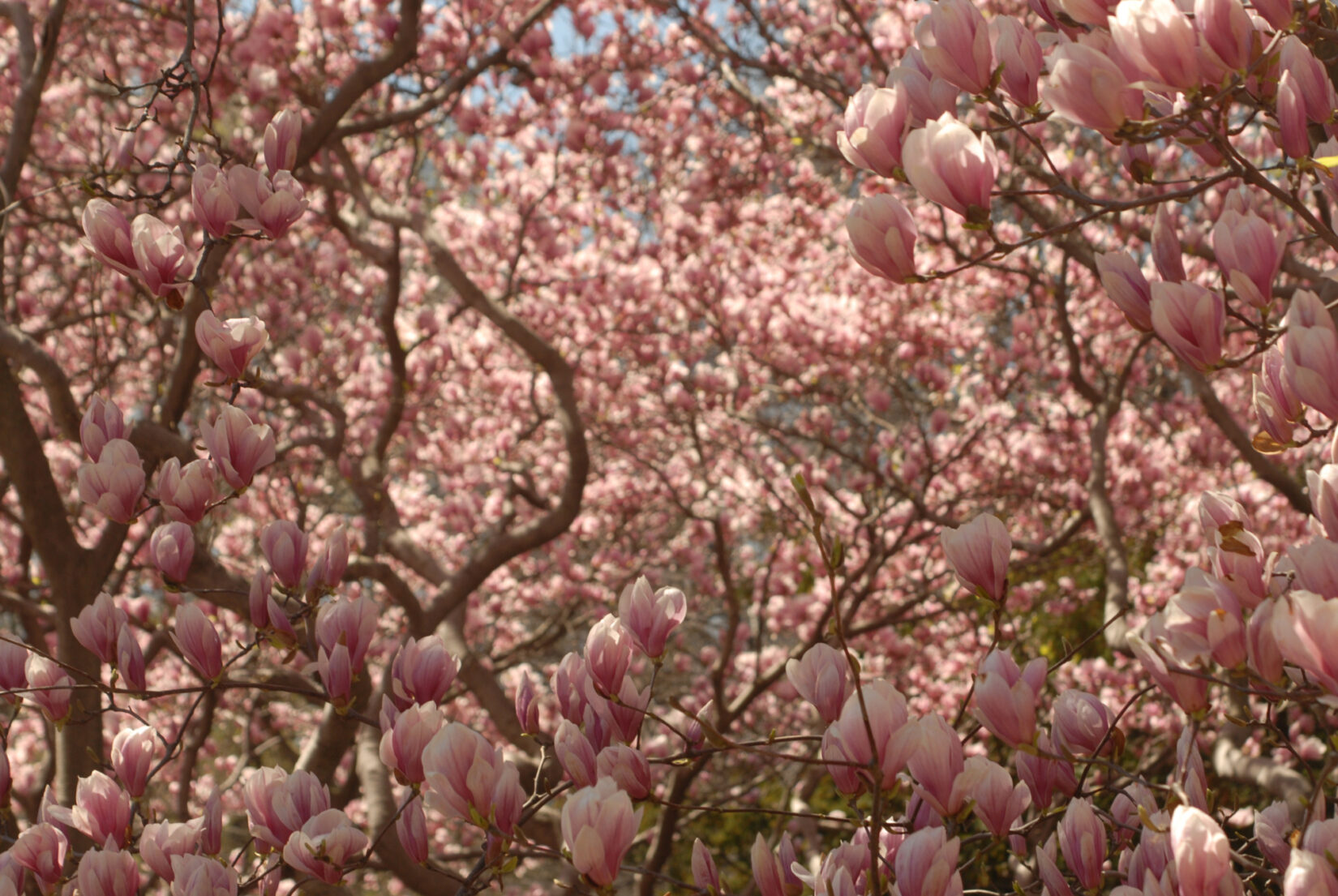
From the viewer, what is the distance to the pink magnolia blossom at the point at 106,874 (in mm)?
1319

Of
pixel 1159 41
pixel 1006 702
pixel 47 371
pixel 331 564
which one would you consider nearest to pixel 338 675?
pixel 331 564

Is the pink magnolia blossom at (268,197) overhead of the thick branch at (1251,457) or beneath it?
beneath

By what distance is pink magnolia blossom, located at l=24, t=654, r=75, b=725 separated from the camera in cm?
162

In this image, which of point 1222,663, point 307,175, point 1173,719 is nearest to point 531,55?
point 307,175

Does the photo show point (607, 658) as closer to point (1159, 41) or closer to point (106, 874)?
point (106, 874)

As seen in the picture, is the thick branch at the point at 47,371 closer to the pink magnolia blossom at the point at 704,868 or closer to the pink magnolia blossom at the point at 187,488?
the pink magnolia blossom at the point at 187,488

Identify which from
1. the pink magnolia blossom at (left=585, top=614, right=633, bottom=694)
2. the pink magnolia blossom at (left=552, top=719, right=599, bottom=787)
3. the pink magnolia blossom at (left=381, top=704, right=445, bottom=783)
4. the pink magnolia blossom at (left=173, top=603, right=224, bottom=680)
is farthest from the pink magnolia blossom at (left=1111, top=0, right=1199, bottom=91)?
the pink magnolia blossom at (left=173, top=603, right=224, bottom=680)

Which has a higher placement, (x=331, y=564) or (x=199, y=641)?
(x=331, y=564)

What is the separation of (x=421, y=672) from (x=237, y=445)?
0.53 meters

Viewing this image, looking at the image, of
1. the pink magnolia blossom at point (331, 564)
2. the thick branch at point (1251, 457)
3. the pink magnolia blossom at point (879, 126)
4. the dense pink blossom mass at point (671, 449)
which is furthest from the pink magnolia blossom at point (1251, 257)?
the thick branch at point (1251, 457)

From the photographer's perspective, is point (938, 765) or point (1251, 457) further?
point (1251, 457)

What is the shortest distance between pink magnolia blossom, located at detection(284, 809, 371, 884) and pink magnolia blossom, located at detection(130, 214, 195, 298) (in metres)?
0.92

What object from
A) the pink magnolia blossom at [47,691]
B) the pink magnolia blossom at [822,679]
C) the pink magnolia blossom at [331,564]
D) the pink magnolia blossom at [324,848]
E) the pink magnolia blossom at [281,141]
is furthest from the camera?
the pink magnolia blossom at [281,141]

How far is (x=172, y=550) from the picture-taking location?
1.70 metres
